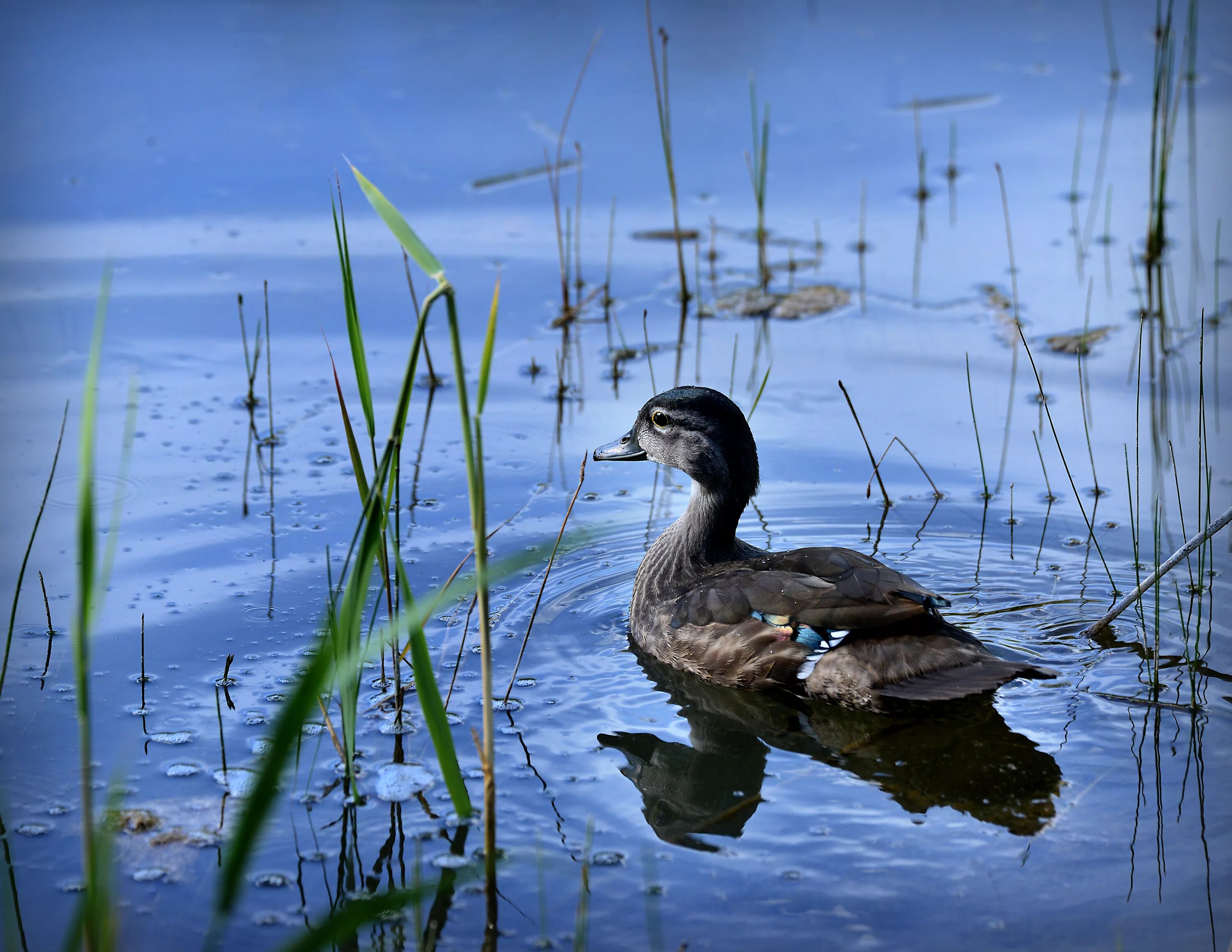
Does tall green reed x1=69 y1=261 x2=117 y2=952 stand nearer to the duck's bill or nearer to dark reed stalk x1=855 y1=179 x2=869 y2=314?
the duck's bill

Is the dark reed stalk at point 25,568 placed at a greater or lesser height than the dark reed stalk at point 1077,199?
lesser

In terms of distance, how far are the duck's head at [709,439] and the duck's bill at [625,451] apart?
0.22 m

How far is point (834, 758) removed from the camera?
436 cm

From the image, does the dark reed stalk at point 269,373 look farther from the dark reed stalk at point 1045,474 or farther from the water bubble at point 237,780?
the dark reed stalk at point 1045,474

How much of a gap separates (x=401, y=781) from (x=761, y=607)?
4.88 feet

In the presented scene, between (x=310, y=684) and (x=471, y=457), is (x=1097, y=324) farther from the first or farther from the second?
(x=310, y=684)

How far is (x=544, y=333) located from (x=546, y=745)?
4038 millimetres

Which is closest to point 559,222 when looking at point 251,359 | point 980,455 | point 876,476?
point 251,359

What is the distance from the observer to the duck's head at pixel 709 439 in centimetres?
546

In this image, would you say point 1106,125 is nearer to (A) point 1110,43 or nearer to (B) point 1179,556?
(A) point 1110,43

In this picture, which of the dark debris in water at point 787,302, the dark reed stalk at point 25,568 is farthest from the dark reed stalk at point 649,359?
the dark reed stalk at point 25,568

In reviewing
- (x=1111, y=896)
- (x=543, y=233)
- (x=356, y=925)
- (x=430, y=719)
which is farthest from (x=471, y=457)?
(x=543, y=233)

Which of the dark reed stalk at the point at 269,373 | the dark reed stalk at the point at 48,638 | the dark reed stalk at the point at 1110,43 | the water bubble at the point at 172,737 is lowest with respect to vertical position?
the water bubble at the point at 172,737

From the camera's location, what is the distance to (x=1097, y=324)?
7754 mm
